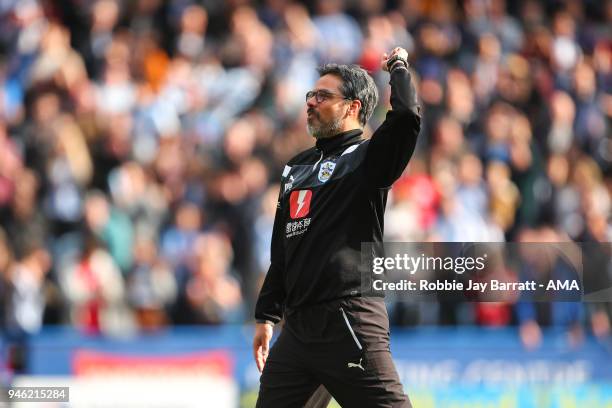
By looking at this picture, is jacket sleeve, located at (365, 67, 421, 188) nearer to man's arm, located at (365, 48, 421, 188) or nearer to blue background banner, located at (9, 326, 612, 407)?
man's arm, located at (365, 48, 421, 188)

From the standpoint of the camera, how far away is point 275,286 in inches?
230

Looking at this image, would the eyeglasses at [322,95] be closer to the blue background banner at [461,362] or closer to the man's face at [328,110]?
the man's face at [328,110]

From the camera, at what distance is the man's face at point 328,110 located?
5637 millimetres

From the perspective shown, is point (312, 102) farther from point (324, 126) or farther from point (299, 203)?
point (299, 203)

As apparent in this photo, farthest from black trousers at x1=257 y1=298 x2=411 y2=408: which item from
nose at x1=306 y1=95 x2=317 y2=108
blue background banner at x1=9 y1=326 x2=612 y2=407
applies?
blue background banner at x1=9 y1=326 x2=612 y2=407

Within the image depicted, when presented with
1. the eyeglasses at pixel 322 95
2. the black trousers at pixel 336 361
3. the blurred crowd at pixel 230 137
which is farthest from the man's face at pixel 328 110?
the blurred crowd at pixel 230 137

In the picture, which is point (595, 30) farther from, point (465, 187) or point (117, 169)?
point (117, 169)

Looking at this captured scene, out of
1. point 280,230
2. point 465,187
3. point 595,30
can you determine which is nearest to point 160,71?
point 465,187

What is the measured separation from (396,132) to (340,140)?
1.77ft

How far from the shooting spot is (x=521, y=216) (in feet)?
41.9

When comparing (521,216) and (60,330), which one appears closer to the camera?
(60,330)

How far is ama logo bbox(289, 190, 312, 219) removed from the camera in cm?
558

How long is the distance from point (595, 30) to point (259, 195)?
622 cm

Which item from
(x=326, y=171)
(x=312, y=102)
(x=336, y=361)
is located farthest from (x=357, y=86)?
(x=336, y=361)
